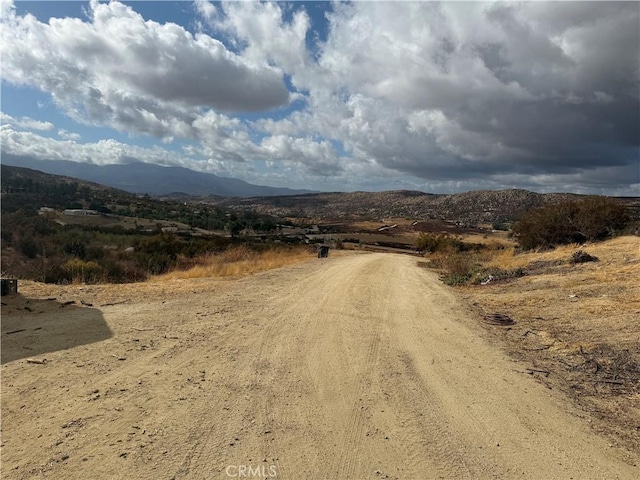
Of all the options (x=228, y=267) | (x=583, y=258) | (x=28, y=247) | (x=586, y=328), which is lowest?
(x=28, y=247)

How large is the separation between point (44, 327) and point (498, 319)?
8.77 meters

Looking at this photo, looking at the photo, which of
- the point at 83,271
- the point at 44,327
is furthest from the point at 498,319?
the point at 83,271

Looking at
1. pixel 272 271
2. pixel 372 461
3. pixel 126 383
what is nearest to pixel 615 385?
pixel 372 461

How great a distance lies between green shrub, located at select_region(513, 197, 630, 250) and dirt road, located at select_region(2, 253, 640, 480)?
1364 centimetres

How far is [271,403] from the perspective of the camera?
460cm

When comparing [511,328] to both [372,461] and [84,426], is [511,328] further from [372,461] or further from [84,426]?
[84,426]

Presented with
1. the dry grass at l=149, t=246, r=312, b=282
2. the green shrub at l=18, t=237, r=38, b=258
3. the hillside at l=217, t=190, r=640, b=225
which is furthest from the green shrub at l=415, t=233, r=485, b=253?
the hillside at l=217, t=190, r=640, b=225

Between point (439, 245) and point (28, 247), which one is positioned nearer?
point (28, 247)

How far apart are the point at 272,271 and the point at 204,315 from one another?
7.65 metres

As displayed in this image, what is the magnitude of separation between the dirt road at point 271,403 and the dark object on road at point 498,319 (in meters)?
0.83

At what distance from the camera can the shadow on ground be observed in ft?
19.6

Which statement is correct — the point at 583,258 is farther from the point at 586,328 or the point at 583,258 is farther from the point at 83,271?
the point at 83,271

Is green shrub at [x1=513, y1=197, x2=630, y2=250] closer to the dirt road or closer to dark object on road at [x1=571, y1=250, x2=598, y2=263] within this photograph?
dark object on road at [x1=571, y1=250, x2=598, y2=263]

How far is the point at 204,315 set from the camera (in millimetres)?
8312
